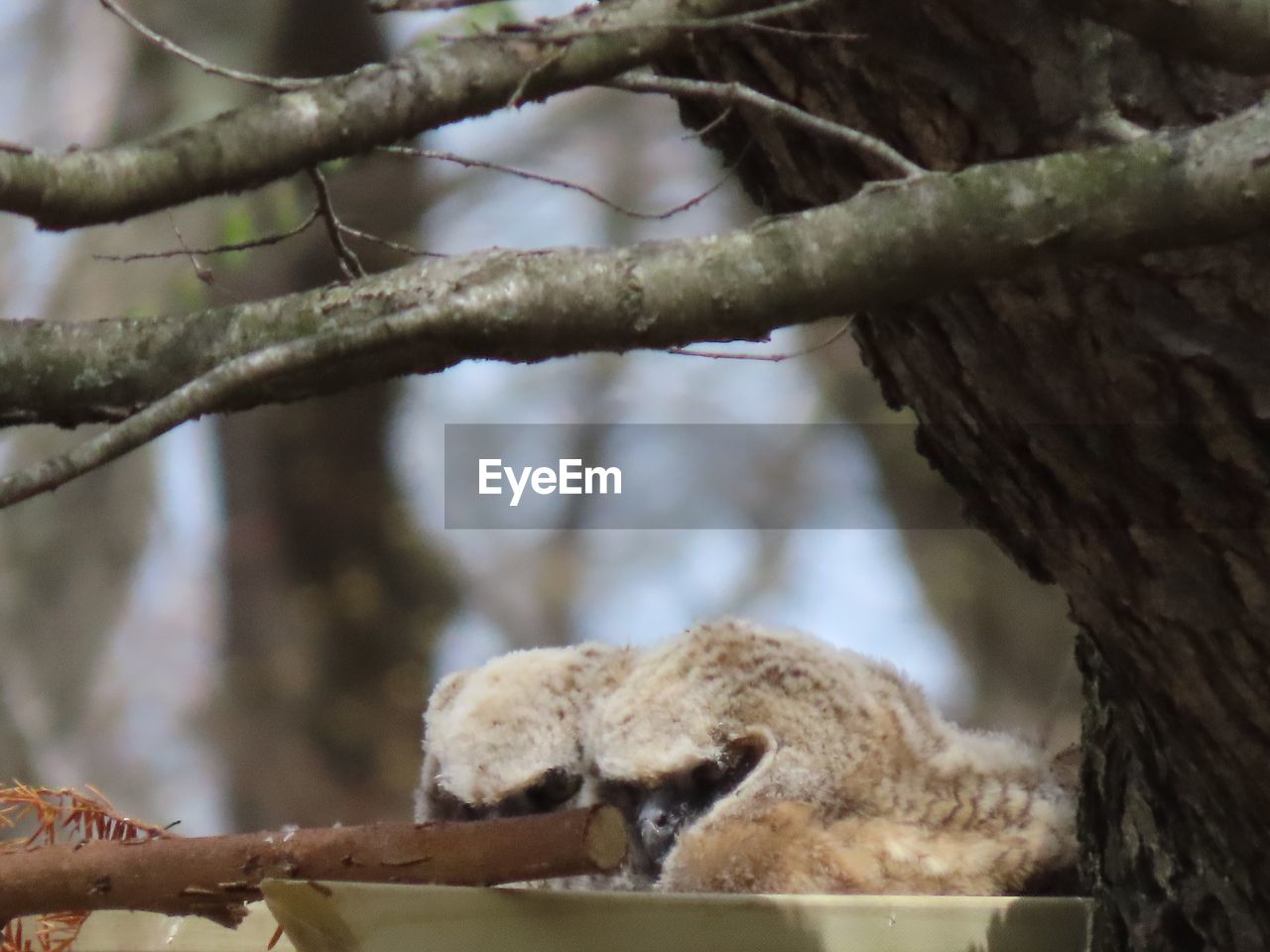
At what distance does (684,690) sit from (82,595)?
459 centimetres

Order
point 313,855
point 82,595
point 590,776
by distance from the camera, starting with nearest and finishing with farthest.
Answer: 1. point 313,855
2. point 590,776
3. point 82,595

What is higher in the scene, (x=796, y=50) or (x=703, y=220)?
(x=703, y=220)

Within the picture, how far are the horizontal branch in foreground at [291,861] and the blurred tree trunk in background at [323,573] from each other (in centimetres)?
279

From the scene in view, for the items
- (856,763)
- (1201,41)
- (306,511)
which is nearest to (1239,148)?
(1201,41)

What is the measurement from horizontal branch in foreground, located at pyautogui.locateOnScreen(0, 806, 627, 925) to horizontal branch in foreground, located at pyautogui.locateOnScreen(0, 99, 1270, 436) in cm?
42

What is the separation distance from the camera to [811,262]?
0.94m

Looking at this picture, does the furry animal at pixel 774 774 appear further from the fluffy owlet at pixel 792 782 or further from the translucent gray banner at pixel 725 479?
the translucent gray banner at pixel 725 479

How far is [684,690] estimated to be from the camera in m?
1.43

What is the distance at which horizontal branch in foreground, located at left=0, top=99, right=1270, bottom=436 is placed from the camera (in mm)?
920

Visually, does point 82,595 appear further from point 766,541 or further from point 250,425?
point 766,541

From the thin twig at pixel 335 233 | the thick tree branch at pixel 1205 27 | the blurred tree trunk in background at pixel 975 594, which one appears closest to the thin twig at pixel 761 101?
the thick tree branch at pixel 1205 27

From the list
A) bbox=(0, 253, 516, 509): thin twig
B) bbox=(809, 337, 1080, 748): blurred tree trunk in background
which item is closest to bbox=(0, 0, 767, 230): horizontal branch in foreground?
bbox=(0, 253, 516, 509): thin twig

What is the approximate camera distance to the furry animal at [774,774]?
54.4 inches

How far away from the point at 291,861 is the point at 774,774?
1.52ft
